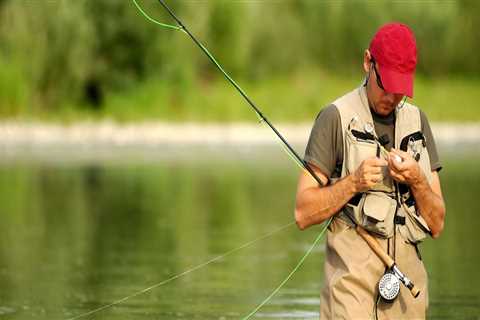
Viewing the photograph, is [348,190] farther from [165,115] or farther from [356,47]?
[356,47]

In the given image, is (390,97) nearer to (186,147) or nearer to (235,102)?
(186,147)

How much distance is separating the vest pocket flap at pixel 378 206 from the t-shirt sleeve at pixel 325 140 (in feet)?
0.68

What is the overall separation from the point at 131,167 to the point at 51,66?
8986 millimetres

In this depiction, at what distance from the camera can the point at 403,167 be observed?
19.9 ft

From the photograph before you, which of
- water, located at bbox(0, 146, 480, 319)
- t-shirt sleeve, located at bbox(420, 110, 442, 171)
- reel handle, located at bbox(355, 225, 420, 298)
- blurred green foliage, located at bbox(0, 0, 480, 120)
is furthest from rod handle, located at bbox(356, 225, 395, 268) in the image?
blurred green foliage, located at bbox(0, 0, 480, 120)

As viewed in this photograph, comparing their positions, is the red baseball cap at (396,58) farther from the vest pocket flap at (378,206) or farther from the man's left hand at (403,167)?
the vest pocket flap at (378,206)

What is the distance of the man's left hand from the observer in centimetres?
608

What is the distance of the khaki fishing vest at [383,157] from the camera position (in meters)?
6.26

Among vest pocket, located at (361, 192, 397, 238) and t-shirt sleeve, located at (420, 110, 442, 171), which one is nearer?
vest pocket, located at (361, 192, 397, 238)

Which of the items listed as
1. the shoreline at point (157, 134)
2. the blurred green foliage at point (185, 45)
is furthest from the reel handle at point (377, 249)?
the blurred green foliage at point (185, 45)

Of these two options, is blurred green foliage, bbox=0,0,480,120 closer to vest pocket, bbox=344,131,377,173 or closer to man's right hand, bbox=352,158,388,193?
vest pocket, bbox=344,131,377,173

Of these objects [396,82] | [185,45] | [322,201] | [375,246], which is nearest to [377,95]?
[396,82]

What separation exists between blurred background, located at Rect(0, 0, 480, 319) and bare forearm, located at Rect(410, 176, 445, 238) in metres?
3.98

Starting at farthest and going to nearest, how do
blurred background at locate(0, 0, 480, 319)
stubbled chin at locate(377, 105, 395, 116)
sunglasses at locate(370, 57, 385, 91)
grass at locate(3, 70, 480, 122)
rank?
grass at locate(3, 70, 480, 122) → blurred background at locate(0, 0, 480, 319) → stubbled chin at locate(377, 105, 395, 116) → sunglasses at locate(370, 57, 385, 91)
